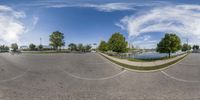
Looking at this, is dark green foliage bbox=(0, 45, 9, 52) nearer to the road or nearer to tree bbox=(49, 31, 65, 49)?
the road

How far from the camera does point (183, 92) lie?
3.31 m

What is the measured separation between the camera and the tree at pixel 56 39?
3489 millimetres

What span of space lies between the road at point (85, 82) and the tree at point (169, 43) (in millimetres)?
411

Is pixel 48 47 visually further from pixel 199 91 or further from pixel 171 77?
pixel 199 91

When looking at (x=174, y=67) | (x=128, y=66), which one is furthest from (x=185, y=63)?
(x=128, y=66)

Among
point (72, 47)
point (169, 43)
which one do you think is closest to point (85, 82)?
point (72, 47)

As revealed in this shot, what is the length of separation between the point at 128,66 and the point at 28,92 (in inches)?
77.0

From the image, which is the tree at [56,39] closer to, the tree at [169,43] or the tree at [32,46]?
the tree at [32,46]

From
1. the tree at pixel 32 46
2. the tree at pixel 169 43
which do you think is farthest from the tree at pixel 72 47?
the tree at pixel 169 43

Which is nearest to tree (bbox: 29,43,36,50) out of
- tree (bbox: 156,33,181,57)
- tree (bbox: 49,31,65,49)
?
tree (bbox: 49,31,65,49)

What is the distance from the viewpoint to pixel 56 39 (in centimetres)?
353

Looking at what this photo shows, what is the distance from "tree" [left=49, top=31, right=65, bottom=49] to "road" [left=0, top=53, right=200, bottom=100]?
30.6 inches

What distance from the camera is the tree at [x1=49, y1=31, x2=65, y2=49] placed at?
3.49 m

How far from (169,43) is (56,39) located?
2.33 meters
